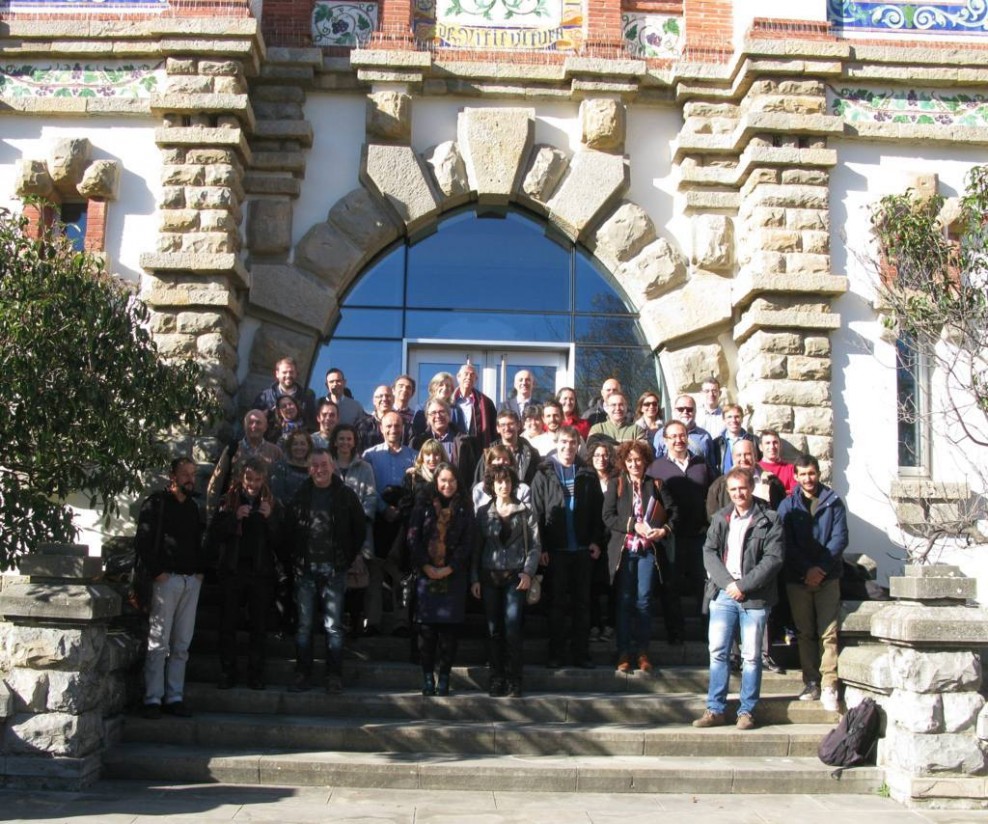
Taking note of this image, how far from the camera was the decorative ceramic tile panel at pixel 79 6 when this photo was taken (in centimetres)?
1116

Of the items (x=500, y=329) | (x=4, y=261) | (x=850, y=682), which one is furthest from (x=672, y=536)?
(x=4, y=261)

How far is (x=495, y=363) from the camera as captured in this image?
1171cm

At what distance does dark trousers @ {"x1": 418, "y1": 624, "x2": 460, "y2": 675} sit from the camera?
7.99 m

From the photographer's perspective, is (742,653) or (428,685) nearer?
(742,653)

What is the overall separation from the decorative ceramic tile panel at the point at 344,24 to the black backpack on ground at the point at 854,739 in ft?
26.5

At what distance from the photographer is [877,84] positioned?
11.2 meters

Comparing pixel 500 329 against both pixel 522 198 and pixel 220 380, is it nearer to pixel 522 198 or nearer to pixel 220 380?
pixel 522 198

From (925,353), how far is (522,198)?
4.22 m

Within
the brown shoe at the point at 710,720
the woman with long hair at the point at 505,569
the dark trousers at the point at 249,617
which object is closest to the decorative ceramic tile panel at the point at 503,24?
the woman with long hair at the point at 505,569

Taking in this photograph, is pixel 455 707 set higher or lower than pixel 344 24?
lower

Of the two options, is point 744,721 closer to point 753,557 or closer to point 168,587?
point 753,557

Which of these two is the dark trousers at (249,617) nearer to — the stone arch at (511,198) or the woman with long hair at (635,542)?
the woman with long hair at (635,542)

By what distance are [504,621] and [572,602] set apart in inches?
27.3

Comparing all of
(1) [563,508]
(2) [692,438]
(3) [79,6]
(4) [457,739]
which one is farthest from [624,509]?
(3) [79,6]
